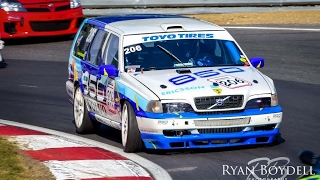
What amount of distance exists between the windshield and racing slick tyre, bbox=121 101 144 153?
0.67 m

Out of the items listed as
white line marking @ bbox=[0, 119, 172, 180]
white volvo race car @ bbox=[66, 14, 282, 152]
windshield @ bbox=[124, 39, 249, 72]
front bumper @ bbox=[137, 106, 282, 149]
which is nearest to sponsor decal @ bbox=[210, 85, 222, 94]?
white volvo race car @ bbox=[66, 14, 282, 152]

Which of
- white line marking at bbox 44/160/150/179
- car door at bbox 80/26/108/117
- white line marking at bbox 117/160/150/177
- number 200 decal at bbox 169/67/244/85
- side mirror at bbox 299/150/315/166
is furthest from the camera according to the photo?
car door at bbox 80/26/108/117

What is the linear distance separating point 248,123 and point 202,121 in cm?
52

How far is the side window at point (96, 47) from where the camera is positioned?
1073 centimetres

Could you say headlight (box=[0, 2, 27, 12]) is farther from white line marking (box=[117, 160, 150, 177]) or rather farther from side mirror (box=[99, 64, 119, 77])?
white line marking (box=[117, 160, 150, 177])

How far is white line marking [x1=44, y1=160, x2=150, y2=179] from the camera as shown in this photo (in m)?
8.14

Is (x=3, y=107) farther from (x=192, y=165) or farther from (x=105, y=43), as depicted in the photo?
(x=192, y=165)

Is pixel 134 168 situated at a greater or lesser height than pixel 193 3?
greater

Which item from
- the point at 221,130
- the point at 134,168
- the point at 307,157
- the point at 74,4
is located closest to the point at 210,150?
the point at 221,130

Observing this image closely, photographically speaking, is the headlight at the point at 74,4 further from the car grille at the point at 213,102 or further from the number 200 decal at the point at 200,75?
the car grille at the point at 213,102

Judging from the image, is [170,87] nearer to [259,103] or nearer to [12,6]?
[259,103]

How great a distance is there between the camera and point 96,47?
1088 cm

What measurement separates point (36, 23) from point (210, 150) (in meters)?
11.0

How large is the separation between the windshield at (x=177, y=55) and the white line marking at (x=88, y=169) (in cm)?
158
